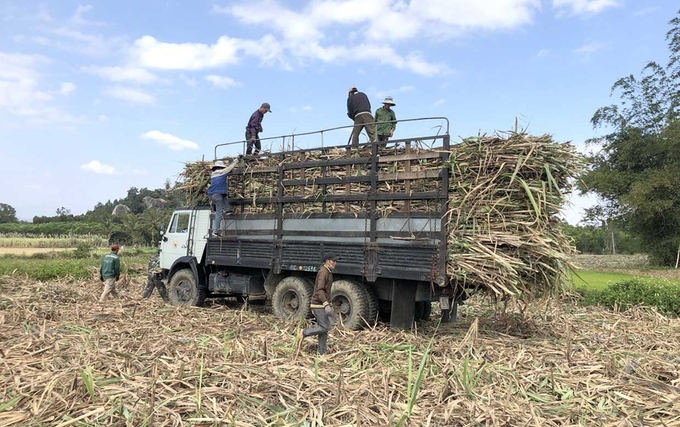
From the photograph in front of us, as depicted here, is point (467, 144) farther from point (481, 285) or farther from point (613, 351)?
point (613, 351)

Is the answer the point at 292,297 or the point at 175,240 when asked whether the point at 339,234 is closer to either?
the point at 292,297

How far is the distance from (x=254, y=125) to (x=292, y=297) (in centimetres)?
438

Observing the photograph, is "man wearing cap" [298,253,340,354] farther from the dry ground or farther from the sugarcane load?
the sugarcane load

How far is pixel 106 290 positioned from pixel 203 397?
846cm

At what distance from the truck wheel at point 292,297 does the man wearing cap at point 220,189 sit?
2.17 m

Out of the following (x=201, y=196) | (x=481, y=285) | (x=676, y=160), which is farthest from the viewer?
(x=676, y=160)

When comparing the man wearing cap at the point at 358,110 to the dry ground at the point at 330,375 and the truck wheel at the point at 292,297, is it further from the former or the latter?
the dry ground at the point at 330,375

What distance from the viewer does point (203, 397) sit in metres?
5.26

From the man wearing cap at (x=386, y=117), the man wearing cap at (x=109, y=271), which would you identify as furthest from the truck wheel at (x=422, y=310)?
the man wearing cap at (x=109, y=271)

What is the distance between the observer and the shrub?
39.2 ft

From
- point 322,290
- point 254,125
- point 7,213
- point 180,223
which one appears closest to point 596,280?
point 254,125

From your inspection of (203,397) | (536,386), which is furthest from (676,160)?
(203,397)

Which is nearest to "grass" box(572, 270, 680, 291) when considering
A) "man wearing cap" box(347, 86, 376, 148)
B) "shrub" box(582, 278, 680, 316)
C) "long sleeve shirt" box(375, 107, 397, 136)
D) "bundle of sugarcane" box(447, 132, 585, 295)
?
"shrub" box(582, 278, 680, 316)

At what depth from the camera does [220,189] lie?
37.5ft
